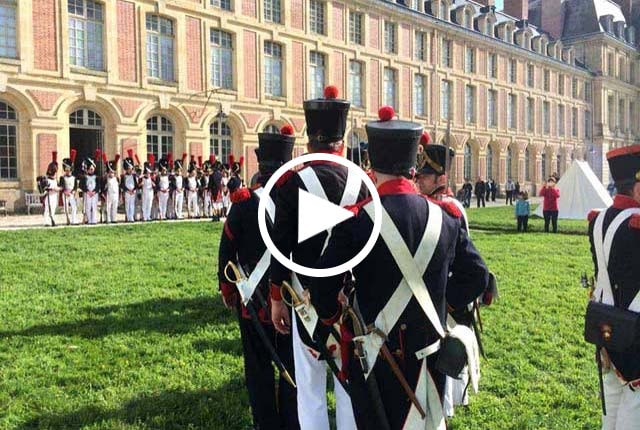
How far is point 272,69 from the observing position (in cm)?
2970

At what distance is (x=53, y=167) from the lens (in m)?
17.7

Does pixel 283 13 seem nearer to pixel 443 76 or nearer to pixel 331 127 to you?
pixel 443 76

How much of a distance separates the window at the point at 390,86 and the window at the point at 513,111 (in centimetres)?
1512

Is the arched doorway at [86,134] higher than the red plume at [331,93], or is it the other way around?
the arched doorway at [86,134]

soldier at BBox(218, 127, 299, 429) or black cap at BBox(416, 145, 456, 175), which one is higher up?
black cap at BBox(416, 145, 456, 175)

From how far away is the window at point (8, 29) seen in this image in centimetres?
2048

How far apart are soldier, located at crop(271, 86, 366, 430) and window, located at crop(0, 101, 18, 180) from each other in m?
20.8

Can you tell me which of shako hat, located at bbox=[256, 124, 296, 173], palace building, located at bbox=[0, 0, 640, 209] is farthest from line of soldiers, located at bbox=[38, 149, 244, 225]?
shako hat, located at bbox=[256, 124, 296, 173]

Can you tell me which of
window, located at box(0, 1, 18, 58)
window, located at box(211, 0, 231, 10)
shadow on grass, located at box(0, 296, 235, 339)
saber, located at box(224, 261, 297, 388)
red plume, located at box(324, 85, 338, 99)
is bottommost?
shadow on grass, located at box(0, 296, 235, 339)

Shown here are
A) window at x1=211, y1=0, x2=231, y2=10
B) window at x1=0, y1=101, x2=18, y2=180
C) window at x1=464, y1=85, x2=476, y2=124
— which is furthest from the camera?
window at x1=464, y1=85, x2=476, y2=124

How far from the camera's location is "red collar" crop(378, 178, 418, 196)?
2.71 metres

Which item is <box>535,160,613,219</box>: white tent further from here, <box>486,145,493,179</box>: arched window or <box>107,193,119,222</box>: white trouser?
<box>486,145,493,179</box>: arched window

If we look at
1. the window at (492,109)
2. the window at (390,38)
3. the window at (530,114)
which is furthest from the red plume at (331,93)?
the window at (530,114)

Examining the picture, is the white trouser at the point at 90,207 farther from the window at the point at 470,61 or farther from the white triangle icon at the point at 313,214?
the window at the point at 470,61
